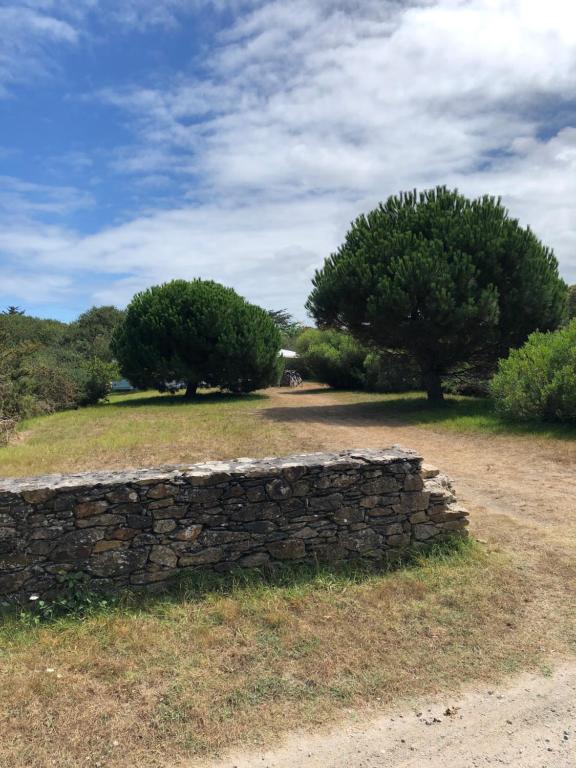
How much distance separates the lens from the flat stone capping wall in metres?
3.88

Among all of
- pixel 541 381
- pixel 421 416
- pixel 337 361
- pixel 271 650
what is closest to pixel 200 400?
pixel 337 361

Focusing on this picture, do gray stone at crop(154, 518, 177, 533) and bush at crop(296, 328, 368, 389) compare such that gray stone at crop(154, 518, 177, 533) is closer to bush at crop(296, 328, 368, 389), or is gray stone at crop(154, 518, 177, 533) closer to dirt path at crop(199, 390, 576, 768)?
dirt path at crop(199, 390, 576, 768)

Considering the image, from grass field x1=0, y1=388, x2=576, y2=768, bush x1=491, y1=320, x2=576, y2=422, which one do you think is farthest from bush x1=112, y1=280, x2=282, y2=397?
grass field x1=0, y1=388, x2=576, y2=768

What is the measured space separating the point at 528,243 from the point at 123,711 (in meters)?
16.3

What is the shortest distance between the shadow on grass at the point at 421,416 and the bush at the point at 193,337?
4730 millimetres

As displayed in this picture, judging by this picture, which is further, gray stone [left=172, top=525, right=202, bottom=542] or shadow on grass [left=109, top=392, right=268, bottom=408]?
shadow on grass [left=109, top=392, right=268, bottom=408]

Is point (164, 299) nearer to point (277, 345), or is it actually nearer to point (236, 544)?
point (277, 345)

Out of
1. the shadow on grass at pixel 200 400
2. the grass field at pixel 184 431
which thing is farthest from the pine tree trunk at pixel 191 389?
the grass field at pixel 184 431

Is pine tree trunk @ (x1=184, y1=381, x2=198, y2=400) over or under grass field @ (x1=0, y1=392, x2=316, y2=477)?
over

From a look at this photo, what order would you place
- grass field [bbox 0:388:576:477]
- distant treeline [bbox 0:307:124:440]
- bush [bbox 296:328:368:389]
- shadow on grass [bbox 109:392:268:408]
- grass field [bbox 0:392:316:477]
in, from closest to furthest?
Result: grass field [bbox 0:392:316:477] < grass field [bbox 0:388:576:477] < distant treeline [bbox 0:307:124:440] < shadow on grass [bbox 109:392:268:408] < bush [bbox 296:328:368:389]

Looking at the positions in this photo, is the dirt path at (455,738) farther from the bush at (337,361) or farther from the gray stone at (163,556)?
the bush at (337,361)

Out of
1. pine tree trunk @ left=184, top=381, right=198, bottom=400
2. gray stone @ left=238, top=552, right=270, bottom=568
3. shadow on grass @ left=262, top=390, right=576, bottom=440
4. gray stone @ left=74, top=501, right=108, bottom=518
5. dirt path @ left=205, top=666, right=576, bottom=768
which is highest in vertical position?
pine tree trunk @ left=184, top=381, right=198, bottom=400

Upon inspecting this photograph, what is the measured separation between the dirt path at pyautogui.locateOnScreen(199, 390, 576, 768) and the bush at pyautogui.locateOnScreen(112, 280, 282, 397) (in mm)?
14920

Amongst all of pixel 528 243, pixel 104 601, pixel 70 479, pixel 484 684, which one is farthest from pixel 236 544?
pixel 528 243
